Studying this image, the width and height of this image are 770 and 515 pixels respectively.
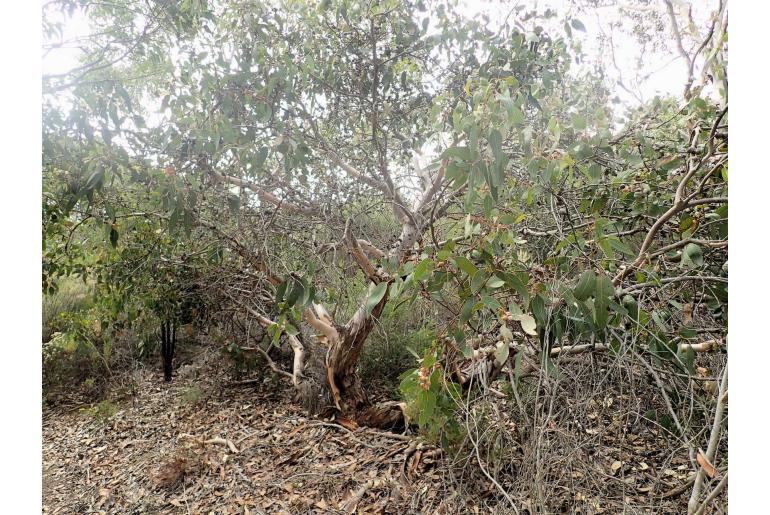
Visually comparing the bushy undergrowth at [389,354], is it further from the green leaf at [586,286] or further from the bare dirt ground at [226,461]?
the green leaf at [586,286]

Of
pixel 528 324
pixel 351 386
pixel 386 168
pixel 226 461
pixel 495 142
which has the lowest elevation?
pixel 226 461

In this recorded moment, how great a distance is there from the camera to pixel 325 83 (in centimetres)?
203

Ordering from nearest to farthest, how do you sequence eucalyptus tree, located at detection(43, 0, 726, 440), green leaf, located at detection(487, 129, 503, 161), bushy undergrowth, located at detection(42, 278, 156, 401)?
green leaf, located at detection(487, 129, 503, 161) < eucalyptus tree, located at detection(43, 0, 726, 440) < bushy undergrowth, located at detection(42, 278, 156, 401)

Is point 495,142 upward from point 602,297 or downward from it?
upward

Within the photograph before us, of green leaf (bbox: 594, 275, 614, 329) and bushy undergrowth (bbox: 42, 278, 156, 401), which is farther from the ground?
green leaf (bbox: 594, 275, 614, 329)

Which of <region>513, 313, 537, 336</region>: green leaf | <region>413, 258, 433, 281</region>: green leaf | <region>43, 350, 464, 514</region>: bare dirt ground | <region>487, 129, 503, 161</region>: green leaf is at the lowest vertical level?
<region>43, 350, 464, 514</region>: bare dirt ground

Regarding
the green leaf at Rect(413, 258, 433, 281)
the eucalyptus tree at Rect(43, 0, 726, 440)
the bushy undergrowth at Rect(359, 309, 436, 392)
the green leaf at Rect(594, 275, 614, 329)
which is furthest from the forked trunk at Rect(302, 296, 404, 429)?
the green leaf at Rect(594, 275, 614, 329)

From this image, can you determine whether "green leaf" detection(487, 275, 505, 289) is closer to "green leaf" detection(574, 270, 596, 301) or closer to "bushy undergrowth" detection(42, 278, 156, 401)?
"green leaf" detection(574, 270, 596, 301)

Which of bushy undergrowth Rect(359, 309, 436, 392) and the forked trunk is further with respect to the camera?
bushy undergrowth Rect(359, 309, 436, 392)

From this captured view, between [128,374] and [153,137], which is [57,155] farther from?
[128,374]

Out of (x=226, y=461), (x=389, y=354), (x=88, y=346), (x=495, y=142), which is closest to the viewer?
(x=495, y=142)

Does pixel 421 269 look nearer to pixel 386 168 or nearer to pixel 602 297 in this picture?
pixel 602 297

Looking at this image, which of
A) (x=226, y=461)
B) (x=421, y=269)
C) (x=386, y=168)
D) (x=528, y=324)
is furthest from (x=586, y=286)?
(x=226, y=461)
